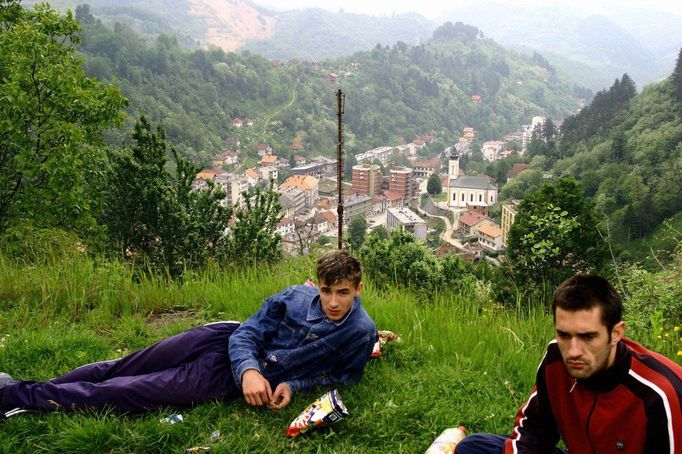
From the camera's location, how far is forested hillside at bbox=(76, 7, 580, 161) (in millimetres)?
69875

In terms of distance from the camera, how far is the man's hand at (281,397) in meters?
2.35

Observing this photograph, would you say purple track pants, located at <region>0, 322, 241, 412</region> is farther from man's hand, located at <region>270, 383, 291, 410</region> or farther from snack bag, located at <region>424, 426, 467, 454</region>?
snack bag, located at <region>424, 426, 467, 454</region>

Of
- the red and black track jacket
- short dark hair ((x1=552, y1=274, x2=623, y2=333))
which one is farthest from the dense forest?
short dark hair ((x1=552, y1=274, x2=623, y2=333))

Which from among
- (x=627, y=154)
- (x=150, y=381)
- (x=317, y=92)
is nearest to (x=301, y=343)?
(x=150, y=381)

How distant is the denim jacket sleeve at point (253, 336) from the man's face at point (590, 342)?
4.40 feet

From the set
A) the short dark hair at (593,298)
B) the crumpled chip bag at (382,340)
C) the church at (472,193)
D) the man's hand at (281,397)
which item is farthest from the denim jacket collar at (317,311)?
the church at (472,193)

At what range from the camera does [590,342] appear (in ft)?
4.92

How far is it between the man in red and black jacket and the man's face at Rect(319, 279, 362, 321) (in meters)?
0.96

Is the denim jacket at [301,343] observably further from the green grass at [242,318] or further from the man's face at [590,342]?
the man's face at [590,342]

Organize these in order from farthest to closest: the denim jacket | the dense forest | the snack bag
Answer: the dense forest, the denim jacket, the snack bag

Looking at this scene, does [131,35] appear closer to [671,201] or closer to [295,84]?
[295,84]

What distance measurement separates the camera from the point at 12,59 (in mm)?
7852

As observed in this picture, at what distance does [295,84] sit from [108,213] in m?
88.5

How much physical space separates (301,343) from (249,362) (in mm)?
243
